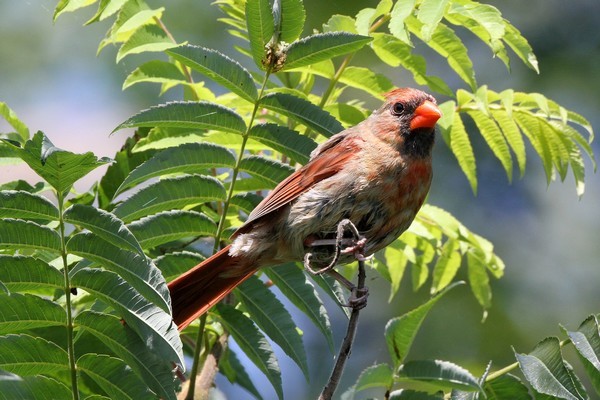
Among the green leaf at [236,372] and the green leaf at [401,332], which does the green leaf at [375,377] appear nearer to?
the green leaf at [401,332]

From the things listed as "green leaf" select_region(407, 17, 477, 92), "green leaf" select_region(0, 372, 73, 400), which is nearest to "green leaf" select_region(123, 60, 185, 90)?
"green leaf" select_region(407, 17, 477, 92)

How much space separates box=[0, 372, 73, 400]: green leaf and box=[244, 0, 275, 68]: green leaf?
1059 millimetres

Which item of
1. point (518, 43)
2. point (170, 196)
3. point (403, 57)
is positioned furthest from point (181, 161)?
point (518, 43)

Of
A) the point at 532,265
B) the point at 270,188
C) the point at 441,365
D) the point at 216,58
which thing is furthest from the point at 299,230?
the point at 532,265

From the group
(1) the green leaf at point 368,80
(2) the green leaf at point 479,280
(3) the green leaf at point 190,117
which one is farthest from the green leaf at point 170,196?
(2) the green leaf at point 479,280

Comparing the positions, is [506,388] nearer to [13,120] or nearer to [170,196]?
[170,196]

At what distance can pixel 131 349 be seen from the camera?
2186 mm

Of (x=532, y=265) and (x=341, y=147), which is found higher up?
(x=341, y=147)

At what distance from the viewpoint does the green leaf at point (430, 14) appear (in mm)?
2629

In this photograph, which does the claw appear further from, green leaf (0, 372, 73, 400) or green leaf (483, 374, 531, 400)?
green leaf (0, 372, 73, 400)

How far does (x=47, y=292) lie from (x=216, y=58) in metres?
0.89

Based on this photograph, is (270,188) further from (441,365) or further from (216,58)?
(441,365)

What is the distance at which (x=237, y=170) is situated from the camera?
2.71 metres

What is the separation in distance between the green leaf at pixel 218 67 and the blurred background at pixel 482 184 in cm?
331
